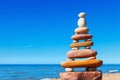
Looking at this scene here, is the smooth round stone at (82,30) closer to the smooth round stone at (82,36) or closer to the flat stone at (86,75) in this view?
the smooth round stone at (82,36)

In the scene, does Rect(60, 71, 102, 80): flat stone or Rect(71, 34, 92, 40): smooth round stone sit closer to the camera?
Rect(60, 71, 102, 80): flat stone

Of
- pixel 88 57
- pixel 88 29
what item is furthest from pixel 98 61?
pixel 88 29

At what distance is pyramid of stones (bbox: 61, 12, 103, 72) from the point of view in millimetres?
24438

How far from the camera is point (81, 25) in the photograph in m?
25.3

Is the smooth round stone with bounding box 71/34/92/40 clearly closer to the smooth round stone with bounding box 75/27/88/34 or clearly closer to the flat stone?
the smooth round stone with bounding box 75/27/88/34

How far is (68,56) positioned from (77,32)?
1956mm

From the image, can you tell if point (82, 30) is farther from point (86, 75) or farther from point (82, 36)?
point (86, 75)

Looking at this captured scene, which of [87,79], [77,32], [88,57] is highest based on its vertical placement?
[77,32]

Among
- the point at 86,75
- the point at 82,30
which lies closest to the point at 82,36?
the point at 82,30

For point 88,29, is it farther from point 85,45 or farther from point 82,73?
point 82,73

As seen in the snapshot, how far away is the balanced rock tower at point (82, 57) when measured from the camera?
2447 cm

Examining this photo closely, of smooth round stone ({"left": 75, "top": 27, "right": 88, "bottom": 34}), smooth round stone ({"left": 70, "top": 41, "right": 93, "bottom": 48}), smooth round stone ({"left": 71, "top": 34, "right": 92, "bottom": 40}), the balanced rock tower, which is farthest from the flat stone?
smooth round stone ({"left": 75, "top": 27, "right": 88, "bottom": 34})

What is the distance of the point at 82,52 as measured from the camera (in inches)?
969

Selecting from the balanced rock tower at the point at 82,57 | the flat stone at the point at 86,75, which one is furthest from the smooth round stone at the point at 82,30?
the flat stone at the point at 86,75
